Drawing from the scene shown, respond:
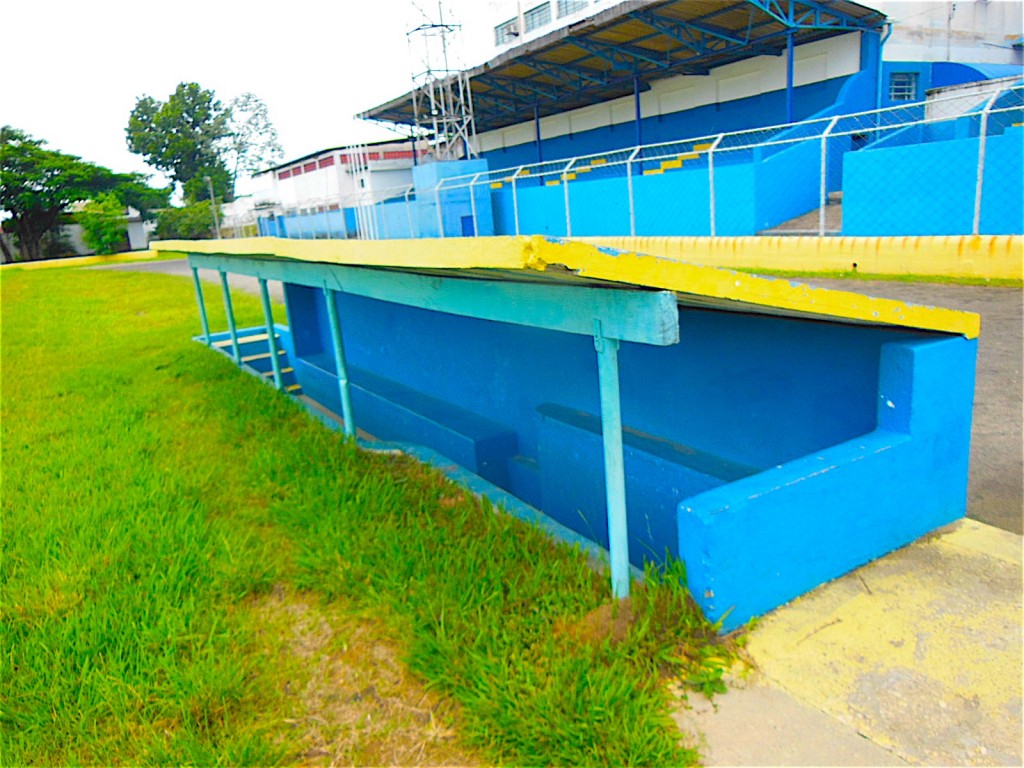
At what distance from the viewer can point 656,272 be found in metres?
2.24

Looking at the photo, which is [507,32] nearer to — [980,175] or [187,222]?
[980,175]

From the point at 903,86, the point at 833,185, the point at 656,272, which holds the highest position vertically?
the point at 903,86

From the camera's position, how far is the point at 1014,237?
30.9ft

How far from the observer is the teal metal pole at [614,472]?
2.68m

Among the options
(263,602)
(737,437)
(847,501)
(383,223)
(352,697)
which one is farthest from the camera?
(383,223)

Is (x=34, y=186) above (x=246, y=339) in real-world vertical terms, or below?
above

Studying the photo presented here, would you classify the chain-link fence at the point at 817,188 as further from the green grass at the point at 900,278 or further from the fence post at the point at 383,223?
the fence post at the point at 383,223

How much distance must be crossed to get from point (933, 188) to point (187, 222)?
58892 millimetres

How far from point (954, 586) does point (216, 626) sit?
2978mm

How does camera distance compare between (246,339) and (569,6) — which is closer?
(246,339)

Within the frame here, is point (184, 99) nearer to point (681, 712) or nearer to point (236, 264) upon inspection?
point (236, 264)

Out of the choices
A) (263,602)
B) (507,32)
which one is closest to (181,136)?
(507,32)

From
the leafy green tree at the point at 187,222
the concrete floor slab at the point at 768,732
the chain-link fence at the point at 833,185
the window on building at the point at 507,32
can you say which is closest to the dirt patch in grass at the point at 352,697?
the concrete floor slab at the point at 768,732

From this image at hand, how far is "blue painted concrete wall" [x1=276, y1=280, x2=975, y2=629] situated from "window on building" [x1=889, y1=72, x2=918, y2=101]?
18609 mm
